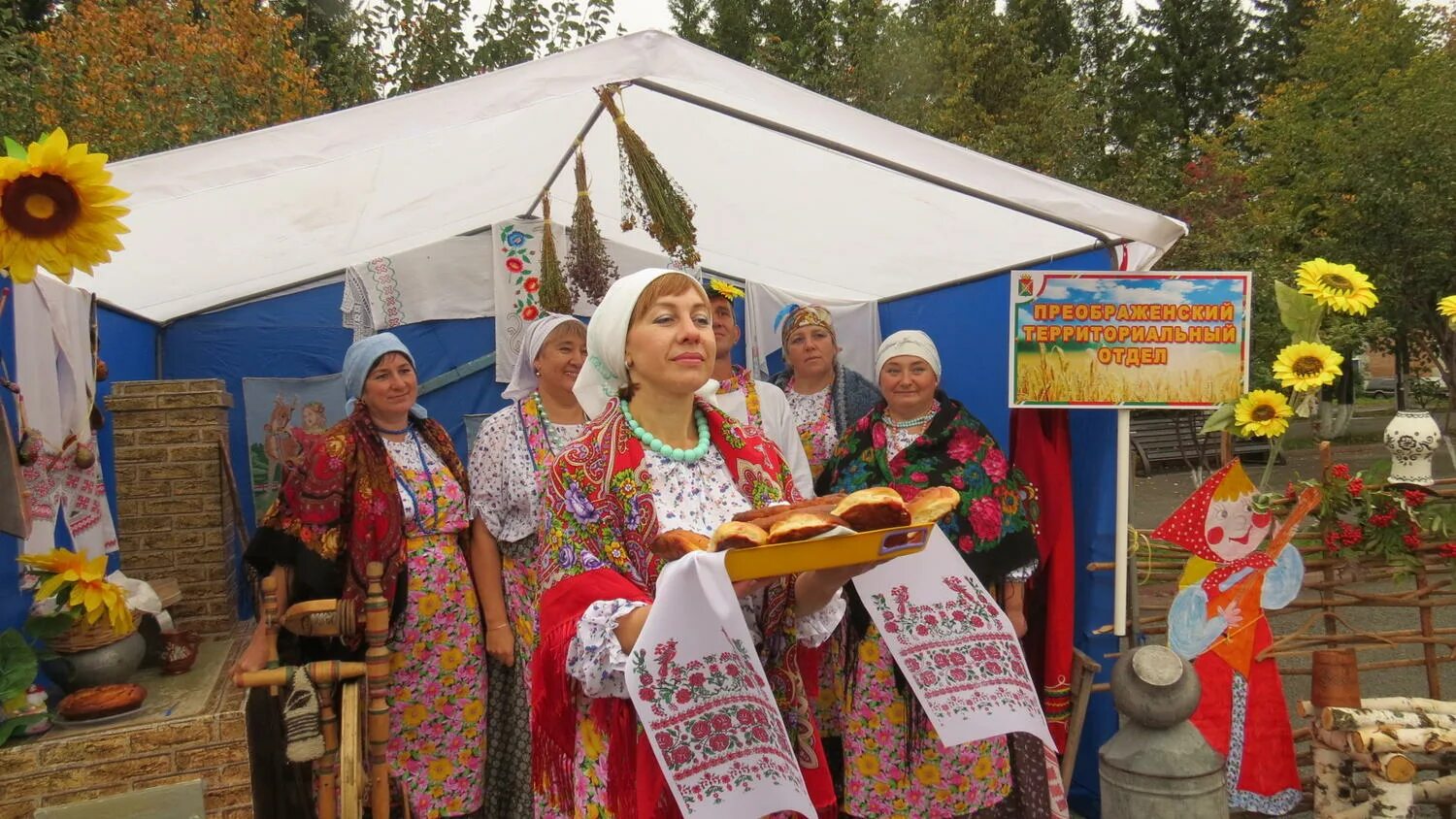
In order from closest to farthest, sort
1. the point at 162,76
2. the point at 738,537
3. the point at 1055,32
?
1. the point at 738,537
2. the point at 162,76
3. the point at 1055,32

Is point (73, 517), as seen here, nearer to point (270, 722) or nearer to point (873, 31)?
point (270, 722)

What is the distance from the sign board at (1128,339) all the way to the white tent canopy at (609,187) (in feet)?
0.71

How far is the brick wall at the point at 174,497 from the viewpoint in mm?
3232

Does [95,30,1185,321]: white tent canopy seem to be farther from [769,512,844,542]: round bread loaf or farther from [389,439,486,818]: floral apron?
[769,512,844,542]: round bread loaf

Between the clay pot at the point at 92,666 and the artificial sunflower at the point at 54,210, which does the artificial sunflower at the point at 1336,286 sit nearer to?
the artificial sunflower at the point at 54,210

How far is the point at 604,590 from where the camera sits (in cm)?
171

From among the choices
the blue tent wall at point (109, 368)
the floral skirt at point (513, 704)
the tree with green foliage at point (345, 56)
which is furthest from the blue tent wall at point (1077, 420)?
the tree with green foliage at point (345, 56)

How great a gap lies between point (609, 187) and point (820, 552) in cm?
322

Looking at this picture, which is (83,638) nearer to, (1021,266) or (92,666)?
(92,666)

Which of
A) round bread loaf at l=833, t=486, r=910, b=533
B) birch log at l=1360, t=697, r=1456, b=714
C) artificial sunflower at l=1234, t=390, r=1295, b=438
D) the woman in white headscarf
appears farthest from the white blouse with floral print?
birch log at l=1360, t=697, r=1456, b=714

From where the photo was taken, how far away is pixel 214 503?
10.9ft

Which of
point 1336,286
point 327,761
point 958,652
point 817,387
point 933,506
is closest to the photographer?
point 933,506

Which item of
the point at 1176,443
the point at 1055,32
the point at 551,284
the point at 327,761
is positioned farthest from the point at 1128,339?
the point at 1055,32

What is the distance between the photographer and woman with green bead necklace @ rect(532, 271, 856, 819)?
173 centimetres
